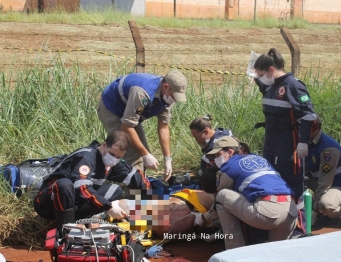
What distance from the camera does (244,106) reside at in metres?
8.27

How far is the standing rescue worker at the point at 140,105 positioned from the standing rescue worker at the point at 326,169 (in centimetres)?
135

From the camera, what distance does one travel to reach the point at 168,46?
17109mm

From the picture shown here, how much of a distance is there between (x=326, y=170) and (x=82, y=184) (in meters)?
2.35

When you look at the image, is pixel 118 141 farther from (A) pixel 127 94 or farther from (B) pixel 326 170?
(B) pixel 326 170

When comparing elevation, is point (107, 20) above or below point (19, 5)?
below

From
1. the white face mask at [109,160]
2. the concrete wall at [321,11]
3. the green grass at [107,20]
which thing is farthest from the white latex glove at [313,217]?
the concrete wall at [321,11]

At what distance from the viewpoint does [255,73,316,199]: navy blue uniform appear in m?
5.47

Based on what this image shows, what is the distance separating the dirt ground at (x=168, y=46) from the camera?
14.3 meters

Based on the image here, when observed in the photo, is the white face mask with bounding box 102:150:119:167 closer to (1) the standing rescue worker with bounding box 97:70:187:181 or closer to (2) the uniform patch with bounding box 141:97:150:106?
(1) the standing rescue worker with bounding box 97:70:187:181

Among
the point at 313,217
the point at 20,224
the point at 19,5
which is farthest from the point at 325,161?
the point at 19,5

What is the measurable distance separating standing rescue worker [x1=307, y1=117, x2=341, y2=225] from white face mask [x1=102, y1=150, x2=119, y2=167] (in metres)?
1.94

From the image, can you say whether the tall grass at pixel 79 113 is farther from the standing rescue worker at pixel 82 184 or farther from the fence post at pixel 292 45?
the standing rescue worker at pixel 82 184

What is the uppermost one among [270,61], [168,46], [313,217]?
[270,61]

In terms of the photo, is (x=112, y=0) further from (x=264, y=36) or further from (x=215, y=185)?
(x=215, y=185)
